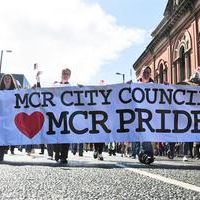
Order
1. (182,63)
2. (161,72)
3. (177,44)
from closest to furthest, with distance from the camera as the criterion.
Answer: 1. (182,63)
2. (177,44)
3. (161,72)

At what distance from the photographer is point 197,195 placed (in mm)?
4406

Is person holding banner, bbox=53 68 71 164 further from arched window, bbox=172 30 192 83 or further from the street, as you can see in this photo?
arched window, bbox=172 30 192 83

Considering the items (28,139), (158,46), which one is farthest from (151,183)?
(158,46)

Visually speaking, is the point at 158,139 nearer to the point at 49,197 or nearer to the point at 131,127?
the point at 131,127

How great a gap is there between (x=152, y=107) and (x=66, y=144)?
181cm

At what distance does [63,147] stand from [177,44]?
25.9m

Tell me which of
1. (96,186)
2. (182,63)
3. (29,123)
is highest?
(182,63)

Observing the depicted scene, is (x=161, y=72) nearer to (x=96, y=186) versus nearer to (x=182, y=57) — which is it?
(x=182, y=57)

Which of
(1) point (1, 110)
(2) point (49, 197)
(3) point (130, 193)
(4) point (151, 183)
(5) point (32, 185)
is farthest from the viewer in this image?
(1) point (1, 110)

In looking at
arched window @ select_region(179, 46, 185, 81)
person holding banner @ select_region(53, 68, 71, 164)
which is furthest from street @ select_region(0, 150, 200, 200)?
arched window @ select_region(179, 46, 185, 81)

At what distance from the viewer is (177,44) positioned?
1357 inches

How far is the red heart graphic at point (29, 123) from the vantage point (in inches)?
389

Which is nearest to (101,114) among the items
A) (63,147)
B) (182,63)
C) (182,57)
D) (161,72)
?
(63,147)

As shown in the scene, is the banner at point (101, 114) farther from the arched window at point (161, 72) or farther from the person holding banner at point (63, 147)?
the arched window at point (161, 72)
